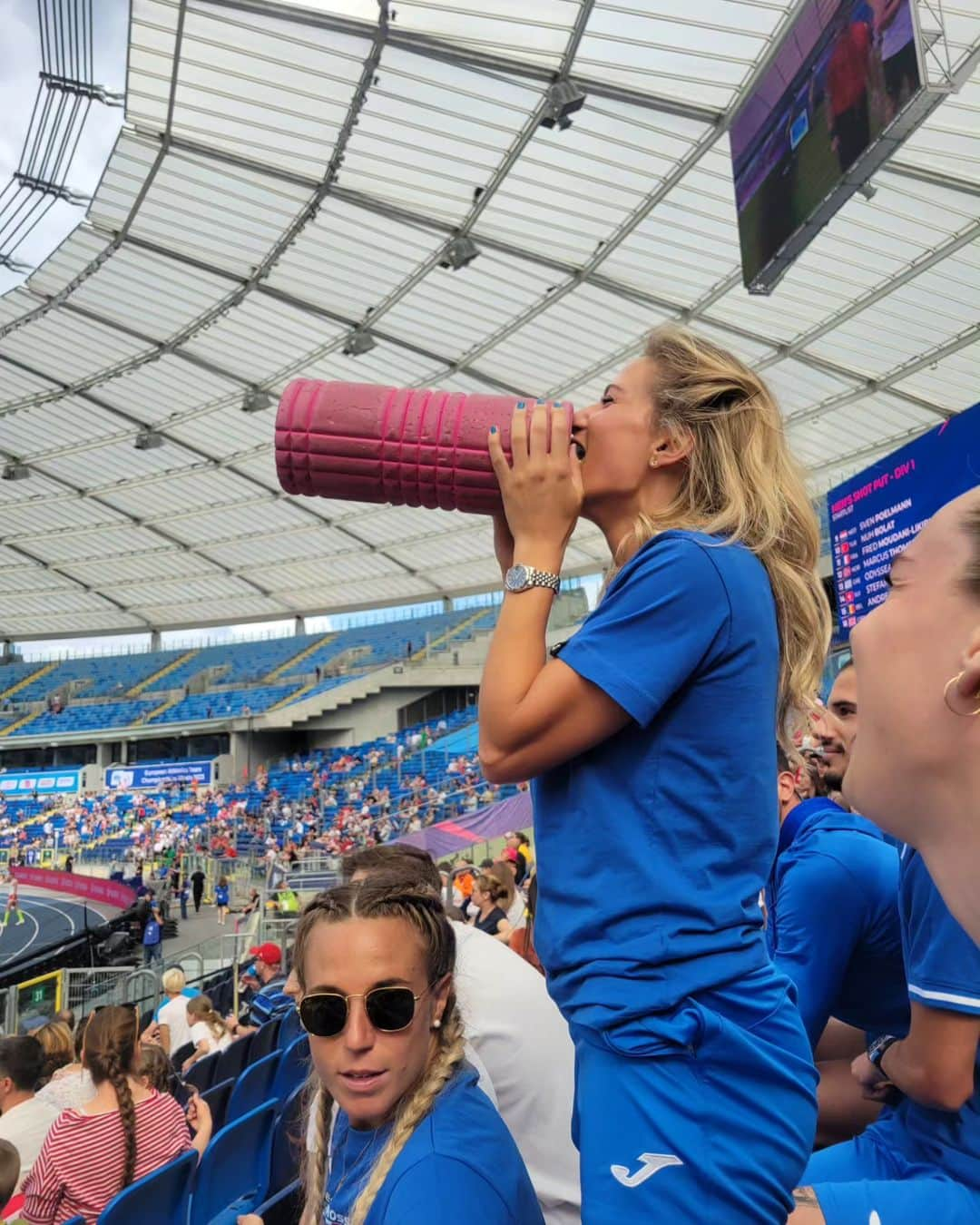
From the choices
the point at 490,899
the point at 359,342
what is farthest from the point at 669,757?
the point at 359,342

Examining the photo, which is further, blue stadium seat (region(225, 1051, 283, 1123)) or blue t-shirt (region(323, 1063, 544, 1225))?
blue stadium seat (region(225, 1051, 283, 1123))

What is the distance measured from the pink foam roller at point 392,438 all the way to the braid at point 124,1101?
2.69m

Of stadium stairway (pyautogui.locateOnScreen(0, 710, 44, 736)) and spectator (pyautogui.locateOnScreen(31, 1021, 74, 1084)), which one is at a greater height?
stadium stairway (pyautogui.locateOnScreen(0, 710, 44, 736))

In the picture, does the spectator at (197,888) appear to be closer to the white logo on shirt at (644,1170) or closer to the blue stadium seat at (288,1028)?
the blue stadium seat at (288,1028)

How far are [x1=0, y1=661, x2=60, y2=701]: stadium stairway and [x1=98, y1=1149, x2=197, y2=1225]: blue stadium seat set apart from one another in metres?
42.7

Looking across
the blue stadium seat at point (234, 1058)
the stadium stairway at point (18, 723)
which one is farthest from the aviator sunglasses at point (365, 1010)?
the stadium stairway at point (18, 723)

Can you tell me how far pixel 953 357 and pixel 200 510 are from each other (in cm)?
2200

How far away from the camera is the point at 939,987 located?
5.39 ft

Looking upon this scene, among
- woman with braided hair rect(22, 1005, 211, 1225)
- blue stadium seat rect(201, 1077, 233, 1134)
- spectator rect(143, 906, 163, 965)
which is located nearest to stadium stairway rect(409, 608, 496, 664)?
spectator rect(143, 906, 163, 965)

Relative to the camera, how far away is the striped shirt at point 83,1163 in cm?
306

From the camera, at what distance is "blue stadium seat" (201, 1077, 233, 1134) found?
14.5 feet

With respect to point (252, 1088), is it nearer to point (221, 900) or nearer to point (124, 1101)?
point (124, 1101)

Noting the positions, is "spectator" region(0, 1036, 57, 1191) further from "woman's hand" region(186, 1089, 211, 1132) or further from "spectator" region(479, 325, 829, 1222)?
"spectator" region(479, 325, 829, 1222)

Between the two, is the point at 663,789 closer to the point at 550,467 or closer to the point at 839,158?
the point at 550,467
